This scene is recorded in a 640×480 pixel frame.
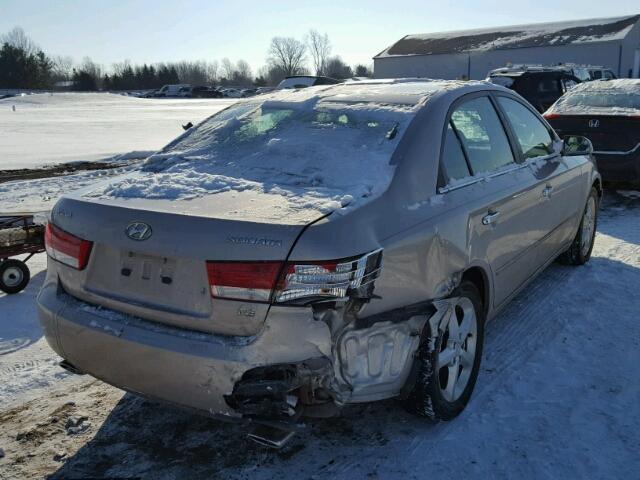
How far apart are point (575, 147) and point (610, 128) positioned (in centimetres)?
375

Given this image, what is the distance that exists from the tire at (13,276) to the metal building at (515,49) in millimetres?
45645

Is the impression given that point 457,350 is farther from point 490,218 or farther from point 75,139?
point 75,139

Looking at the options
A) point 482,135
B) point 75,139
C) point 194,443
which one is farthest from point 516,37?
point 194,443

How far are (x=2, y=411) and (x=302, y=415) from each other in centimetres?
185

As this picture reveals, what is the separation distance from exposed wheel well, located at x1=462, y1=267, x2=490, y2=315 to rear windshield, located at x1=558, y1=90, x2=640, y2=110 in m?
6.44

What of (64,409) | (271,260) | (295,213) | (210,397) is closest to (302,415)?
(210,397)

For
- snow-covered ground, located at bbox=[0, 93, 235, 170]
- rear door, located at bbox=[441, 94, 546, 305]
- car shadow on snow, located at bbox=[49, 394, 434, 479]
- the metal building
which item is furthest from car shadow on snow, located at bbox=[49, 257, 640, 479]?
the metal building

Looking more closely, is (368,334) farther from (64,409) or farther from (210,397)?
(64,409)

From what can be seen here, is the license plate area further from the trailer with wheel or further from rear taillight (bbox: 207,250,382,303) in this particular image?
the trailer with wheel

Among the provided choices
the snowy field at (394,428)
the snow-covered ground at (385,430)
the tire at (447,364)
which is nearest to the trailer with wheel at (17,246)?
the snowy field at (394,428)

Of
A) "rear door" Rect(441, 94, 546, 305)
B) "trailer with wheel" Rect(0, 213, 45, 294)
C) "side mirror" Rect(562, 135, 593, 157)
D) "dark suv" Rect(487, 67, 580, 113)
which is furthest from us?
"dark suv" Rect(487, 67, 580, 113)

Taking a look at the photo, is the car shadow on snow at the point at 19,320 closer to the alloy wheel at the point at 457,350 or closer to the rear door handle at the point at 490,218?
the alloy wheel at the point at 457,350

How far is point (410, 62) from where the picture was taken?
185 feet

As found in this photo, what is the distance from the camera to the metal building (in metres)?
45.7
